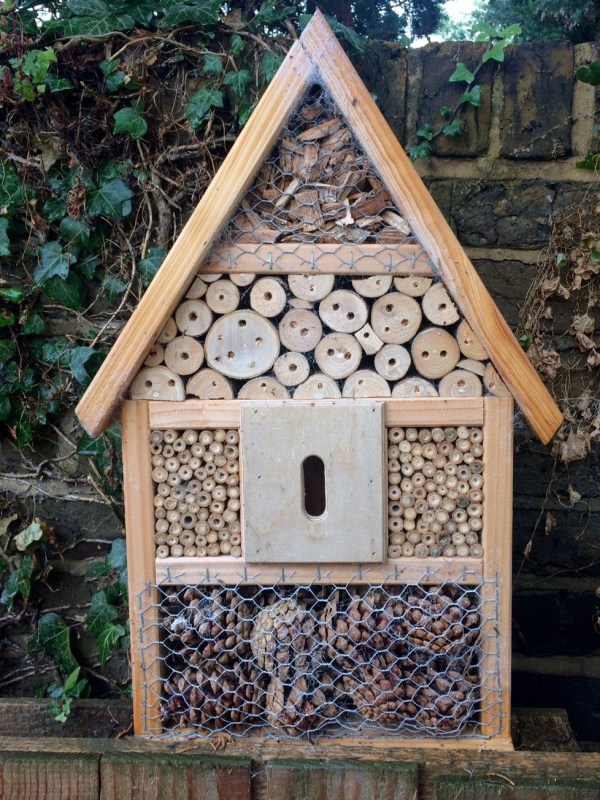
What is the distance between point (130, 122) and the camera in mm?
1645

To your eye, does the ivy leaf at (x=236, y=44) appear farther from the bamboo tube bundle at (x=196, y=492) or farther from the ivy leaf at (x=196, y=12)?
the bamboo tube bundle at (x=196, y=492)

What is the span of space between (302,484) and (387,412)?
186 millimetres

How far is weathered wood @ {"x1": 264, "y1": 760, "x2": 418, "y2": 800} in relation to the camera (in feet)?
3.60

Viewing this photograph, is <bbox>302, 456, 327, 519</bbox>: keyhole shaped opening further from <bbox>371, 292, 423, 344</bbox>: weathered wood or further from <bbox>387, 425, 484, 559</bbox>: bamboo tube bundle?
<bbox>371, 292, 423, 344</bbox>: weathered wood

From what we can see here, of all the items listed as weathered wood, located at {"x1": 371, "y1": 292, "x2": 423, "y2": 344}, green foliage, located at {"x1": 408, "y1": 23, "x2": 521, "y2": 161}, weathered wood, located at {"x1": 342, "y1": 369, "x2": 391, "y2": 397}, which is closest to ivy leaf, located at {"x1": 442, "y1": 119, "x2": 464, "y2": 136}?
green foliage, located at {"x1": 408, "y1": 23, "x2": 521, "y2": 161}

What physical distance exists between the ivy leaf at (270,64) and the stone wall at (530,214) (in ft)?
0.62

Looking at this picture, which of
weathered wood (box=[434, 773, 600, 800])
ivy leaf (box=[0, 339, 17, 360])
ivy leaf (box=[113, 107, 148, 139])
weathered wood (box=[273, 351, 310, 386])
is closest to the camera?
weathered wood (box=[434, 773, 600, 800])

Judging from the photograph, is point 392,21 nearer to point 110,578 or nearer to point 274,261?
point 274,261

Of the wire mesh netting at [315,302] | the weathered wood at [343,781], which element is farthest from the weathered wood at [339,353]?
the weathered wood at [343,781]

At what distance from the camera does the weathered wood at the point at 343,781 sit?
1.10 metres

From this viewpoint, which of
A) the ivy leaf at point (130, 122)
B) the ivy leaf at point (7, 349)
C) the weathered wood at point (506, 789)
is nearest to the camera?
the weathered wood at point (506, 789)

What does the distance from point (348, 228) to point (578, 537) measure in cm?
101

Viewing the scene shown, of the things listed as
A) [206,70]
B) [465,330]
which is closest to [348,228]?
[465,330]

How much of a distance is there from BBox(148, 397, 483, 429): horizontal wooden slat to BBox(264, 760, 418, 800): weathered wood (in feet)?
1.80
